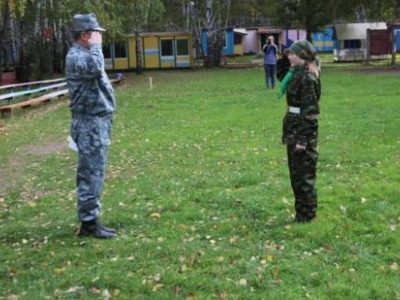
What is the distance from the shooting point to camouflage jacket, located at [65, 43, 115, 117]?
18.3 ft

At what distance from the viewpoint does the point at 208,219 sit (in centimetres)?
641

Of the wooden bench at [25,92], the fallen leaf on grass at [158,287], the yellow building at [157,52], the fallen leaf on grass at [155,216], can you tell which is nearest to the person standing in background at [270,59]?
the wooden bench at [25,92]

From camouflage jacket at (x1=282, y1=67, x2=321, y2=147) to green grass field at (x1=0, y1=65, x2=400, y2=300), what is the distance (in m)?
0.88

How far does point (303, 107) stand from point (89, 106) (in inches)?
79.7

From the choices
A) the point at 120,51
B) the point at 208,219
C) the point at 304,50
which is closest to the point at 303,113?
the point at 304,50

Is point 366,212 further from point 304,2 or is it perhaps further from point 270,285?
point 304,2

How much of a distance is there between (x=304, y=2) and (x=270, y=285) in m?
34.2

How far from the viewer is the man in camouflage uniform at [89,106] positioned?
5625 millimetres

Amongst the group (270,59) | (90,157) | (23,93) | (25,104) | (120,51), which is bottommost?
(25,104)

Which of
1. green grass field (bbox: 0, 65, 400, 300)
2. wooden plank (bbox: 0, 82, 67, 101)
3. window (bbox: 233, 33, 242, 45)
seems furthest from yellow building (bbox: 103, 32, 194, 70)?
green grass field (bbox: 0, 65, 400, 300)

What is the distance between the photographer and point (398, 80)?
22672mm

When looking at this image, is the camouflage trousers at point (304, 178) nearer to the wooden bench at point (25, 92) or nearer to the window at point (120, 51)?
the wooden bench at point (25, 92)

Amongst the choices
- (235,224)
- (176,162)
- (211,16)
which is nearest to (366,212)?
(235,224)

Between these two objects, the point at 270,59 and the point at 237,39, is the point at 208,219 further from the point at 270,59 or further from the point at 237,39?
the point at 237,39
